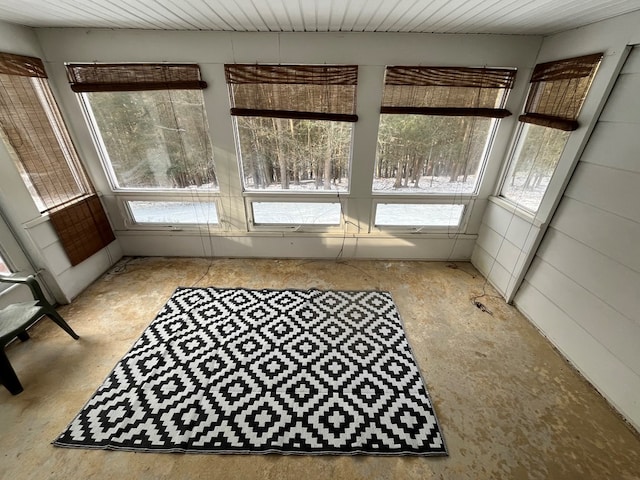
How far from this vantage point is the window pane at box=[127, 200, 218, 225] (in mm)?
3211

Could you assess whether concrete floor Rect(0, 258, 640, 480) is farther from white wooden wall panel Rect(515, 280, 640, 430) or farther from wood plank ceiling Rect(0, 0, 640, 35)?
wood plank ceiling Rect(0, 0, 640, 35)

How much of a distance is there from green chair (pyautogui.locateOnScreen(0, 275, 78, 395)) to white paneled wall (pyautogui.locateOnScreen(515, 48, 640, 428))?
410 centimetres

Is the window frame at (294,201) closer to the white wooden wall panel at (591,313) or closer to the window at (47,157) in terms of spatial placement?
the window at (47,157)

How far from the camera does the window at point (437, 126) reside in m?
2.58

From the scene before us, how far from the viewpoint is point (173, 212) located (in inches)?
128

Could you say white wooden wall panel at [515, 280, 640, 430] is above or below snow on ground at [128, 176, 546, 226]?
below

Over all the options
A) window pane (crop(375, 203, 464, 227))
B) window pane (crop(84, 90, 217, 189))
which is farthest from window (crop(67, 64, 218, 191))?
window pane (crop(375, 203, 464, 227))

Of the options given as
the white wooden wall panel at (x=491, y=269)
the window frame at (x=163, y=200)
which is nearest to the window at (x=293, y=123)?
the window frame at (x=163, y=200)

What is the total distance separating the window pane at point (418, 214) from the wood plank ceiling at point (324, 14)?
1.69 metres

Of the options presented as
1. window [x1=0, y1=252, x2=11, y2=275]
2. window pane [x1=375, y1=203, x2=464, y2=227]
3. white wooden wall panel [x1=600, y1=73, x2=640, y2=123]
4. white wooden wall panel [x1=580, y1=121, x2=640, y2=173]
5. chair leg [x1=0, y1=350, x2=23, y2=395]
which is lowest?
chair leg [x1=0, y1=350, x2=23, y2=395]

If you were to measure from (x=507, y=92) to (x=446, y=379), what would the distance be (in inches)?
108

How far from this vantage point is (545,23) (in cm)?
206

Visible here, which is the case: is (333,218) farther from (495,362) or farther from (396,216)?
(495,362)

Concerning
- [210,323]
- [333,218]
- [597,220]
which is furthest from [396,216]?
[210,323]
